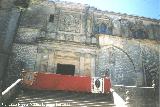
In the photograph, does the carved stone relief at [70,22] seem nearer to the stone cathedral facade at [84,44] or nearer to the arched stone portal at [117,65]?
the stone cathedral facade at [84,44]

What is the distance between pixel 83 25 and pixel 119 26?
3058mm

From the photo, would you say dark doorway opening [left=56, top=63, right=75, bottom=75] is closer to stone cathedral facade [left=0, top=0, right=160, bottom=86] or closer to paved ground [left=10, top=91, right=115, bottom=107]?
stone cathedral facade [left=0, top=0, right=160, bottom=86]

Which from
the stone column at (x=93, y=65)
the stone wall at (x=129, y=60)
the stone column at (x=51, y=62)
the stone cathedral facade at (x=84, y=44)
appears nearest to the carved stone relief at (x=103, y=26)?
the stone cathedral facade at (x=84, y=44)

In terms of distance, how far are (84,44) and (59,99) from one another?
6.60 m

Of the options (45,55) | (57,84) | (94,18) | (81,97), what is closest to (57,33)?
(45,55)

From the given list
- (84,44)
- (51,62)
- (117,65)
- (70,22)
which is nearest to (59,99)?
(51,62)

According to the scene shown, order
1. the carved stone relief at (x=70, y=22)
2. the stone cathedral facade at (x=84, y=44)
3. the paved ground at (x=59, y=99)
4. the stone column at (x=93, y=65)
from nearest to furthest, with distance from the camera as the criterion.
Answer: the paved ground at (x=59, y=99) → the stone cathedral facade at (x=84, y=44) → the stone column at (x=93, y=65) → the carved stone relief at (x=70, y=22)

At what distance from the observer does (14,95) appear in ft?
41.7

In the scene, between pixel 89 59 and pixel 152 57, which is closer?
pixel 89 59

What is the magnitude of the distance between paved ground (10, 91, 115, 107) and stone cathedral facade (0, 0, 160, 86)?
3.85 meters

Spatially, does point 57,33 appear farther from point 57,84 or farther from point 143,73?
point 143,73

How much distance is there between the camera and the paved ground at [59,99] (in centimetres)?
1177

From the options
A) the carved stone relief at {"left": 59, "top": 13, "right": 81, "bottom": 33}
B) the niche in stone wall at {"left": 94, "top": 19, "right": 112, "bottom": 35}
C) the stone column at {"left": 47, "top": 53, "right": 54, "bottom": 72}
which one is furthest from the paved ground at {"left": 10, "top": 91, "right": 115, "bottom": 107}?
→ the niche in stone wall at {"left": 94, "top": 19, "right": 112, "bottom": 35}

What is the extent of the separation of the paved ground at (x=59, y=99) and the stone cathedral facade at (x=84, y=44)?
3.85 metres
